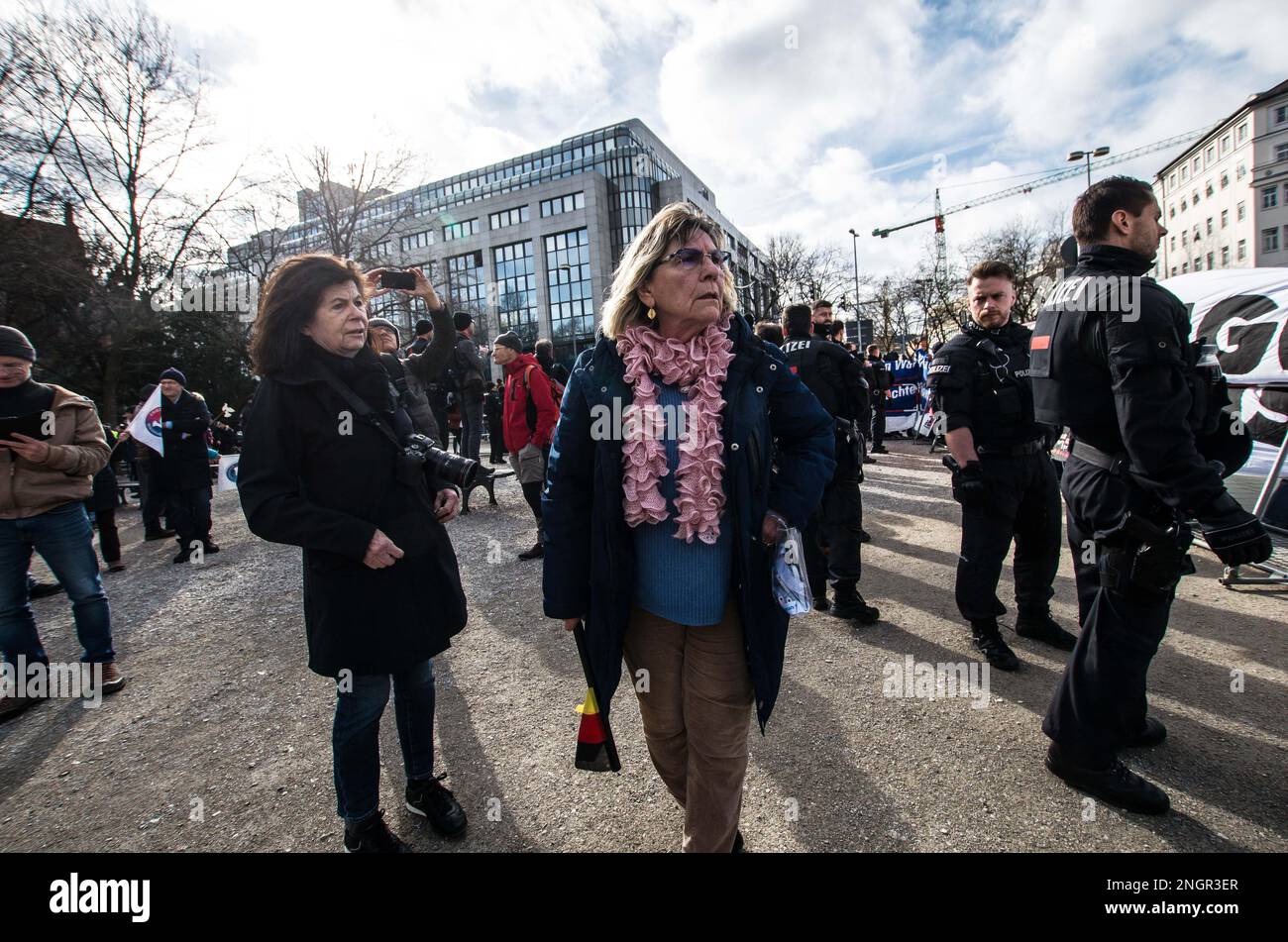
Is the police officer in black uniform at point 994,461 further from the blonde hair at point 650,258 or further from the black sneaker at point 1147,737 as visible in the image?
the blonde hair at point 650,258

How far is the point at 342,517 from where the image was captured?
198 cm

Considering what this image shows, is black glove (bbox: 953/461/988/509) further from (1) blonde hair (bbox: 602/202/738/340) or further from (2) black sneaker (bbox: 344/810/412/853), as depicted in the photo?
(2) black sneaker (bbox: 344/810/412/853)

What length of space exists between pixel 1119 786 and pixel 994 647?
1196 mm

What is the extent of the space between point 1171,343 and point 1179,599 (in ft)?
10.3

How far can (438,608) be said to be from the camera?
229 centimetres

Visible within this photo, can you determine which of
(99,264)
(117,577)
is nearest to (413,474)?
(117,577)

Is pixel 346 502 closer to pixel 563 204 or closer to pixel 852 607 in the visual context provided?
pixel 852 607

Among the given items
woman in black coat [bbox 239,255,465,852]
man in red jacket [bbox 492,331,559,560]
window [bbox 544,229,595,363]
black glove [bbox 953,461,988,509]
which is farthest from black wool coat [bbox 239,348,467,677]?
window [bbox 544,229,595,363]

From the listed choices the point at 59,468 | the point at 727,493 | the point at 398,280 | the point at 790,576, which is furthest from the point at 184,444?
the point at 790,576

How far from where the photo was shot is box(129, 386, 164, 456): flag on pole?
7.40 metres

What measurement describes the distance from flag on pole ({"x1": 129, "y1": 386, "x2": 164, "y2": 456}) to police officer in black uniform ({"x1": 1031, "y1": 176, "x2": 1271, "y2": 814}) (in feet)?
30.3

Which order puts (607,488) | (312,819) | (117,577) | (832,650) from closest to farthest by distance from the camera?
(607,488), (312,819), (832,650), (117,577)

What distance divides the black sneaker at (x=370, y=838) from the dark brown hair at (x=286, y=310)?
1.69m
